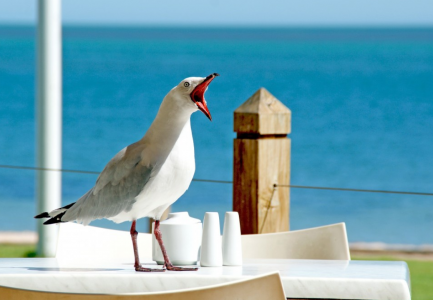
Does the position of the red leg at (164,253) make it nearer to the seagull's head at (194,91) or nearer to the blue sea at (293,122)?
the seagull's head at (194,91)

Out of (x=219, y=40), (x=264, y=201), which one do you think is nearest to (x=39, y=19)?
(x=264, y=201)

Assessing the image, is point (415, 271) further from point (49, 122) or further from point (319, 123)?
point (319, 123)

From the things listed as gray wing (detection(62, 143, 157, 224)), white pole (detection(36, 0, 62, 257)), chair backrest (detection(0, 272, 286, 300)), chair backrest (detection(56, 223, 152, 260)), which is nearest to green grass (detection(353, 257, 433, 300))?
white pole (detection(36, 0, 62, 257))

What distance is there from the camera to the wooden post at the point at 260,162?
11.4 feet

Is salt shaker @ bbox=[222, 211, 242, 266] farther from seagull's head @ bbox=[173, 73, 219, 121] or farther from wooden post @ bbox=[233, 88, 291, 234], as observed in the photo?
wooden post @ bbox=[233, 88, 291, 234]

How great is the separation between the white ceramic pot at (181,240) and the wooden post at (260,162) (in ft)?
3.42

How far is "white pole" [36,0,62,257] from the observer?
5.53 meters

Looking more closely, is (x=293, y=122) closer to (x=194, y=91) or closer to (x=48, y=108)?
(x=48, y=108)

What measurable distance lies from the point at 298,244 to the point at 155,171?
0.89 m

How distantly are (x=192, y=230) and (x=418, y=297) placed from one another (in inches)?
144

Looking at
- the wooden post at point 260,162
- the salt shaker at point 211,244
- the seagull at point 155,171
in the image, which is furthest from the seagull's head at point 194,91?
the wooden post at point 260,162

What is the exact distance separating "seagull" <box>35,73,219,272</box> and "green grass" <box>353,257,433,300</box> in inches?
150

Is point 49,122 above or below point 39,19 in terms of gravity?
below

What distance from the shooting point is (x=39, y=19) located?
5605 mm
